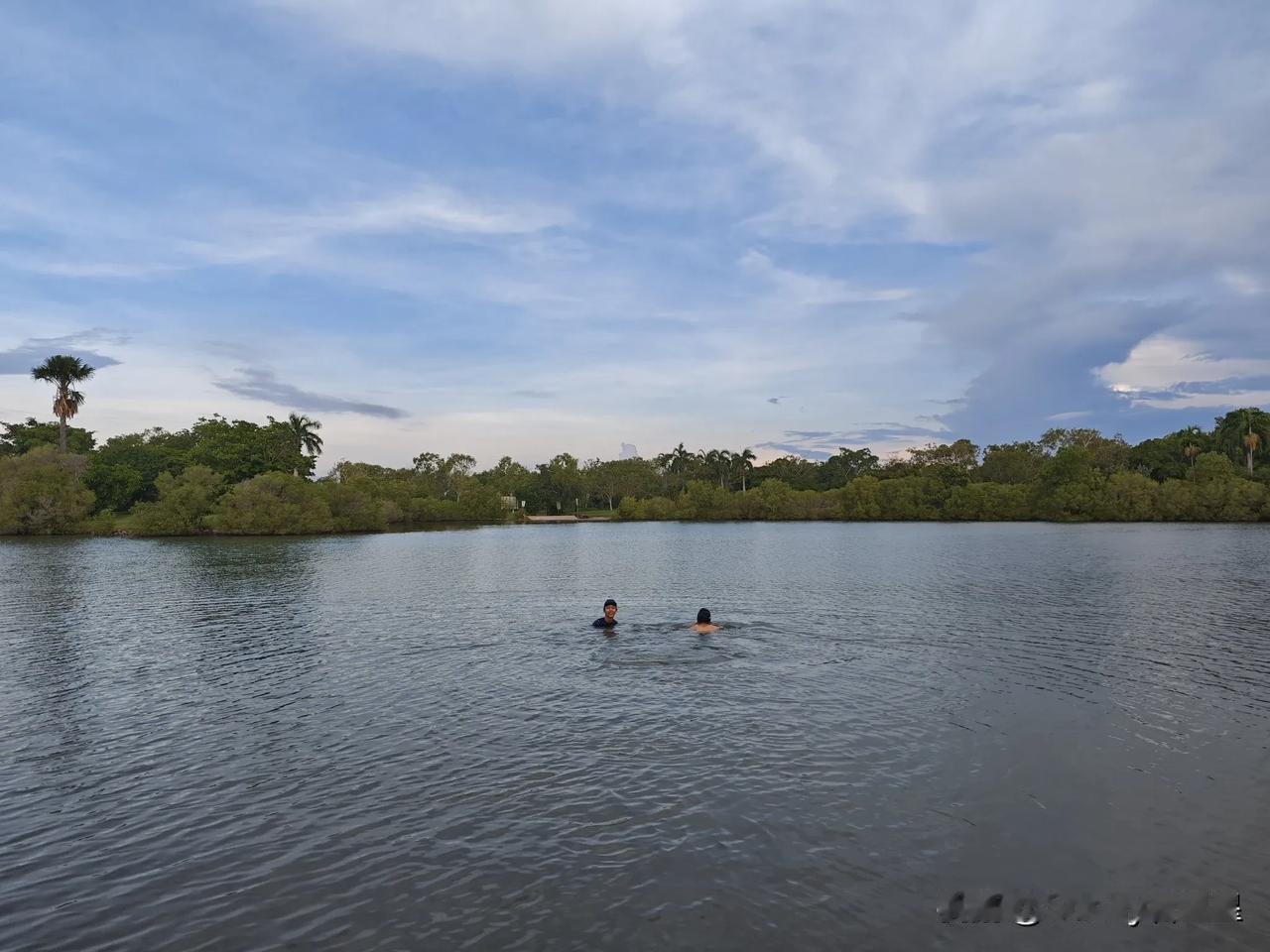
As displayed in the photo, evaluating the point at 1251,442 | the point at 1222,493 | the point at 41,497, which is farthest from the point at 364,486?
the point at 1251,442

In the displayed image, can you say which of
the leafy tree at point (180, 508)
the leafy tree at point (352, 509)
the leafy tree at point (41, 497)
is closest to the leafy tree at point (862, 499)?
the leafy tree at point (352, 509)

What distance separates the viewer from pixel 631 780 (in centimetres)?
1617

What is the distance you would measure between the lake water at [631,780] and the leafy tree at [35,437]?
6092 inches

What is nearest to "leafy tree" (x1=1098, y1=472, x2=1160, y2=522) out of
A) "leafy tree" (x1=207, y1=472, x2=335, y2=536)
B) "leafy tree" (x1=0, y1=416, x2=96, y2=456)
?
"leafy tree" (x1=207, y1=472, x2=335, y2=536)

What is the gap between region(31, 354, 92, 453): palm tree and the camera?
135 metres

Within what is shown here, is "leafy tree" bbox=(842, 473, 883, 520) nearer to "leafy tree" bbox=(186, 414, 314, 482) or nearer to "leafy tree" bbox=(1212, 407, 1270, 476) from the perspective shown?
"leafy tree" bbox=(1212, 407, 1270, 476)

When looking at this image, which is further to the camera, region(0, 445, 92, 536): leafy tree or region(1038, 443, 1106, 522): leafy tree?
region(1038, 443, 1106, 522): leafy tree

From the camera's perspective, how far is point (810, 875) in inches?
482

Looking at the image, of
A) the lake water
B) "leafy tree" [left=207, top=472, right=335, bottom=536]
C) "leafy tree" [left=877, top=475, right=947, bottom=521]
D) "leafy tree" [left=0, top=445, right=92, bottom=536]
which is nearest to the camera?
the lake water

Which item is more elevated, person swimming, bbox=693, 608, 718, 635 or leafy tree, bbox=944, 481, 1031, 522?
leafy tree, bbox=944, 481, 1031, 522

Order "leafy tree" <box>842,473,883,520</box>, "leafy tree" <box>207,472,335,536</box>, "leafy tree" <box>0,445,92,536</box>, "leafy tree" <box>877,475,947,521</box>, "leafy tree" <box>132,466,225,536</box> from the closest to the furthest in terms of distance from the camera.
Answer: "leafy tree" <box>0,445,92,536</box> < "leafy tree" <box>132,466,225,536</box> < "leafy tree" <box>207,472,335,536</box> < "leafy tree" <box>877,475,947,521</box> < "leafy tree" <box>842,473,883,520</box>

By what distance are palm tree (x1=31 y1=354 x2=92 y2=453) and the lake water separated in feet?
402

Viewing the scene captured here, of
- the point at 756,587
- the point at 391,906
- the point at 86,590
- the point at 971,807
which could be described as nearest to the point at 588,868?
the point at 391,906

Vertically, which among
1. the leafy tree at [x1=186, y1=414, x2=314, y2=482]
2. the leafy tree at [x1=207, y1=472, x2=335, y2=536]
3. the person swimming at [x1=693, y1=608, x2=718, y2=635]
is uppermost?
the leafy tree at [x1=186, y1=414, x2=314, y2=482]
